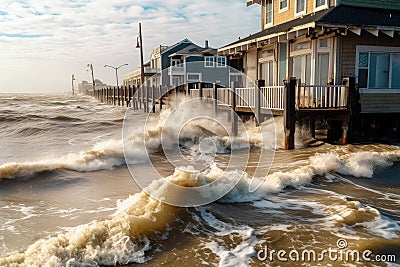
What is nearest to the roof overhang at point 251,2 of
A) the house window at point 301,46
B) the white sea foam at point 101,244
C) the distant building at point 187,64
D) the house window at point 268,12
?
the house window at point 268,12

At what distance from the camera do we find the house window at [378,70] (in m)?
13.9

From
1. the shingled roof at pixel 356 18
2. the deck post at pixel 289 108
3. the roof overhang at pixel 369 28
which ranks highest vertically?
the shingled roof at pixel 356 18

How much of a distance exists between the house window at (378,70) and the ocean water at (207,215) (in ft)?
11.1

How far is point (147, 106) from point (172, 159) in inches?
718

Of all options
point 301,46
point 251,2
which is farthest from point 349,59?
point 251,2

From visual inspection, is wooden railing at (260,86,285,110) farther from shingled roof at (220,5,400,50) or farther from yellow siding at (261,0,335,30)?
yellow siding at (261,0,335,30)

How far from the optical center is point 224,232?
5824mm

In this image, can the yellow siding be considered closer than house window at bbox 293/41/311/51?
No

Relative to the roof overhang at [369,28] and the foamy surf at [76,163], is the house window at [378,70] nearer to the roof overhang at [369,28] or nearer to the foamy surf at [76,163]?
the roof overhang at [369,28]


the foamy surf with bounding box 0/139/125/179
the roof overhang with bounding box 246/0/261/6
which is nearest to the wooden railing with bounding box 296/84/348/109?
the foamy surf with bounding box 0/139/125/179

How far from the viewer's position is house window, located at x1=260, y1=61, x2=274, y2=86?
58.3ft

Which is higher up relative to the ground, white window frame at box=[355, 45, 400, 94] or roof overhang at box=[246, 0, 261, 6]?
roof overhang at box=[246, 0, 261, 6]

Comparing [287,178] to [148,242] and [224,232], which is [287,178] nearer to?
[224,232]

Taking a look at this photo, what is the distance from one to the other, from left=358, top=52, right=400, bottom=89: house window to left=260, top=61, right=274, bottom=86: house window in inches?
186
